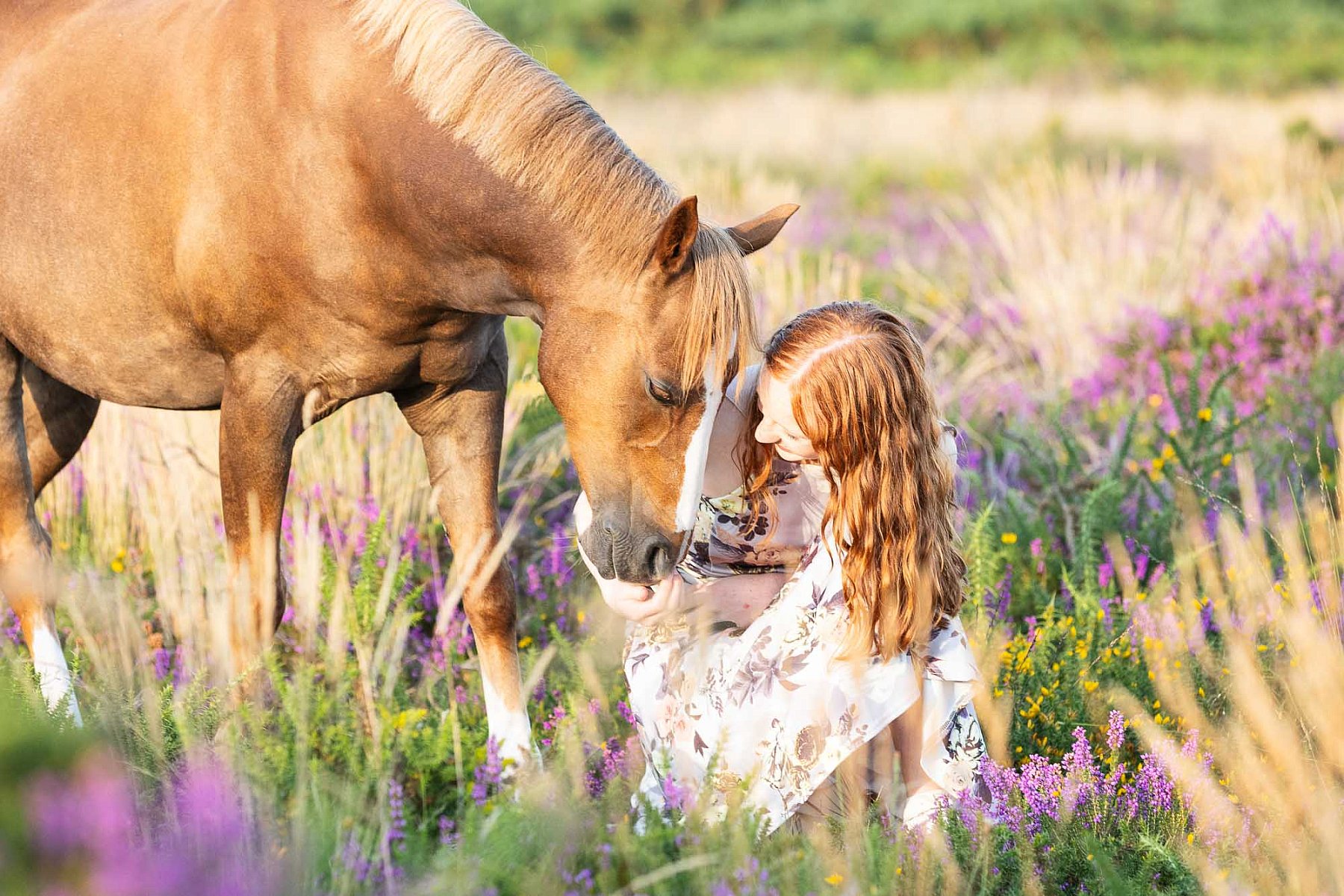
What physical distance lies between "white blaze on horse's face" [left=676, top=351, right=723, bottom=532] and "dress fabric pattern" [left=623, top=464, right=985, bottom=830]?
249 mm

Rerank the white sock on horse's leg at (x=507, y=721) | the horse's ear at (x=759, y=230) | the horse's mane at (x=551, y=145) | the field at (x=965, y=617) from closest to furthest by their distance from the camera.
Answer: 1. the field at (x=965, y=617)
2. the horse's mane at (x=551, y=145)
3. the horse's ear at (x=759, y=230)
4. the white sock on horse's leg at (x=507, y=721)

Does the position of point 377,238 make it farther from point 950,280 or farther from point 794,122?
point 794,122

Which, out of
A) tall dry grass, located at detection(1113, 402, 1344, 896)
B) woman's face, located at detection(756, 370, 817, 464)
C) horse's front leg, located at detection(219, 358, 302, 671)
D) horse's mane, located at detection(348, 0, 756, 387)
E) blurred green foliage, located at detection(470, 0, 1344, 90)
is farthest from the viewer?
blurred green foliage, located at detection(470, 0, 1344, 90)

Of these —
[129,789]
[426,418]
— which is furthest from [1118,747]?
[129,789]

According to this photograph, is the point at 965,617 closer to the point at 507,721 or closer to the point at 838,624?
the point at 838,624

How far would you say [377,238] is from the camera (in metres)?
2.86

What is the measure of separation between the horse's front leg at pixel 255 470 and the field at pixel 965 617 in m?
0.11

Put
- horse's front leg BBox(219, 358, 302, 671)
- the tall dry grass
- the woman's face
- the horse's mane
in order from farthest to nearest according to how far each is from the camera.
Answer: horse's front leg BBox(219, 358, 302, 671) < the woman's face < the horse's mane < the tall dry grass

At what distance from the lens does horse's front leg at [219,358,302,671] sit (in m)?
3.02

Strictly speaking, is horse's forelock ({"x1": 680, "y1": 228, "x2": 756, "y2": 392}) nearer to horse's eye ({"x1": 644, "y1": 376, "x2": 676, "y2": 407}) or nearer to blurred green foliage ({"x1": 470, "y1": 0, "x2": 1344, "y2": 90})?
horse's eye ({"x1": 644, "y1": 376, "x2": 676, "y2": 407})

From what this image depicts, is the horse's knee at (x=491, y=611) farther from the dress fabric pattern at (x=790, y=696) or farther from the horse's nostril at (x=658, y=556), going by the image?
the horse's nostril at (x=658, y=556)

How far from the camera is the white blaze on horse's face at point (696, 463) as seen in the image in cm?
263

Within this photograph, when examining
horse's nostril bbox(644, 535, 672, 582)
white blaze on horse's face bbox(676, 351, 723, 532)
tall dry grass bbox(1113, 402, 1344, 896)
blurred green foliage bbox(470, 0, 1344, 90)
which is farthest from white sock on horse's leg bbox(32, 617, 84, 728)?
blurred green foliage bbox(470, 0, 1344, 90)

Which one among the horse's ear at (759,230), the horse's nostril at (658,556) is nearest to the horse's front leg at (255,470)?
the horse's nostril at (658,556)
